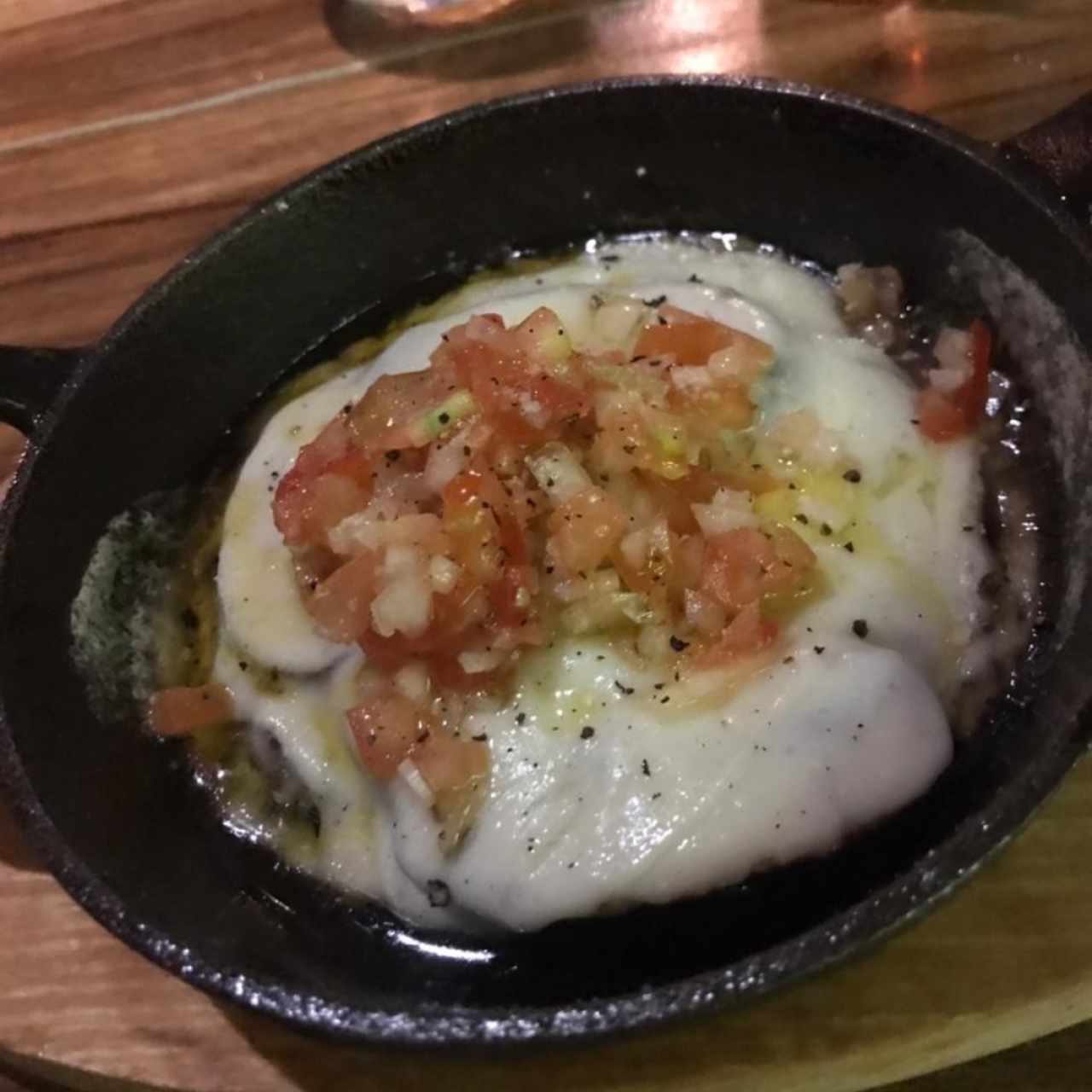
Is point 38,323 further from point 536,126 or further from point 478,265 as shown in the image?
point 536,126

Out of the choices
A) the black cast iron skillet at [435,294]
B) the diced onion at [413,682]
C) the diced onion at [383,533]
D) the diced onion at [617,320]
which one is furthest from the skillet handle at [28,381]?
the diced onion at [617,320]

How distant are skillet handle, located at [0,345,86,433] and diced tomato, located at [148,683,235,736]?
34 centimetres

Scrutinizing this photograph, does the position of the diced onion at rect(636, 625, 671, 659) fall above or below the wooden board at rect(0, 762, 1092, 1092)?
above

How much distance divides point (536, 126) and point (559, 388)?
1.63 ft

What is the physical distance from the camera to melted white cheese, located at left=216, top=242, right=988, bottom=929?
3.88 ft

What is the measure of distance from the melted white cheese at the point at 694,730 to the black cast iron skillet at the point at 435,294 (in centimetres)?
6

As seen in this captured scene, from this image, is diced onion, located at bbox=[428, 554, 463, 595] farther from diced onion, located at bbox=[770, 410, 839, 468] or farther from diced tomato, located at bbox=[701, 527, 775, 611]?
diced onion, located at bbox=[770, 410, 839, 468]

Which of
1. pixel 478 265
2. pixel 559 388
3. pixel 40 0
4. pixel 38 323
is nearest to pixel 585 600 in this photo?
pixel 559 388

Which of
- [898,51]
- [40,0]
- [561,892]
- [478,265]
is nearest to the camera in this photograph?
[561,892]

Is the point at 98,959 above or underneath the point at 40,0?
underneath

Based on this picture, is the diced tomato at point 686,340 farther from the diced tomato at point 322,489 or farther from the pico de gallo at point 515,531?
the diced tomato at point 322,489

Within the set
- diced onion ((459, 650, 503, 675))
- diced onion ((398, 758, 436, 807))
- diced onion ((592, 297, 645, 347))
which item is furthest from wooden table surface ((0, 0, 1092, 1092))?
diced onion ((592, 297, 645, 347))

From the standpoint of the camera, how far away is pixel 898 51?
2088 millimetres

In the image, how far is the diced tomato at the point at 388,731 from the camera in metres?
1.22
